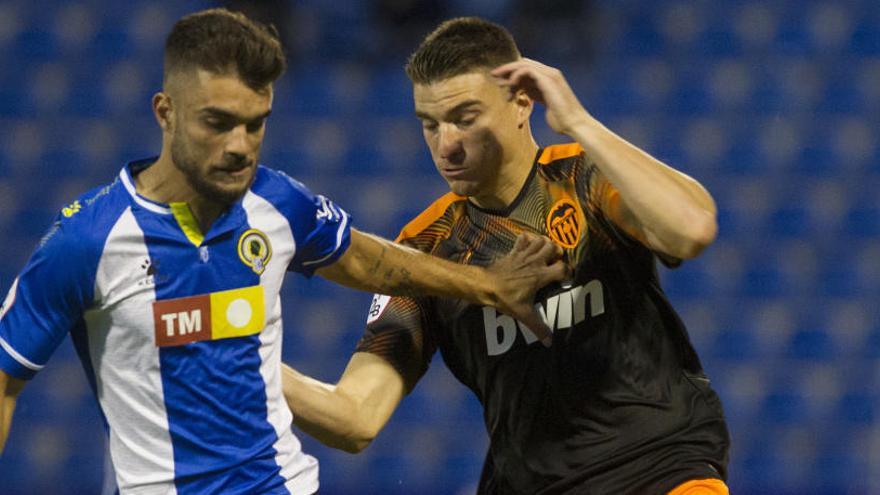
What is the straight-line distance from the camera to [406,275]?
11.0 ft

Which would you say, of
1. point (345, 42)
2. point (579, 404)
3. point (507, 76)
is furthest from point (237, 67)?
point (345, 42)

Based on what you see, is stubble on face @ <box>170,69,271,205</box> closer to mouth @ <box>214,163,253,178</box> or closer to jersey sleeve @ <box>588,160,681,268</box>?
mouth @ <box>214,163,253,178</box>

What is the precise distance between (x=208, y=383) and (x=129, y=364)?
6.6 inches

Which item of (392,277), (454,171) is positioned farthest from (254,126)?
(454,171)

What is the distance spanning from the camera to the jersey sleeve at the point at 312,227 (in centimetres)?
310

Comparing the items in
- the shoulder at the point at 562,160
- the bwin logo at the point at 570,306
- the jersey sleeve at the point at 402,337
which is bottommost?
the jersey sleeve at the point at 402,337

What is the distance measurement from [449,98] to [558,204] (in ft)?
1.26

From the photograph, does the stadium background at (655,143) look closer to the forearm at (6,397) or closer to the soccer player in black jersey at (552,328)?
the soccer player in black jersey at (552,328)

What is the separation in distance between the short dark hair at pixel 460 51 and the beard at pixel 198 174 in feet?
2.67

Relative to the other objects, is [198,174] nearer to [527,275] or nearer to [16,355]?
[16,355]

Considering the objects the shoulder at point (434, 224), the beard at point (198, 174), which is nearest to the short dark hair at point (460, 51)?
the shoulder at point (434, 224)

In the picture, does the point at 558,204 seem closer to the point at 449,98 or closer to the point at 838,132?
the point at 449,98

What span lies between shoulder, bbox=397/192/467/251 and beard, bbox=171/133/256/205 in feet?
2.92

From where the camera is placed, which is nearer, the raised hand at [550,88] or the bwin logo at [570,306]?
the raised hand at [550,88]
